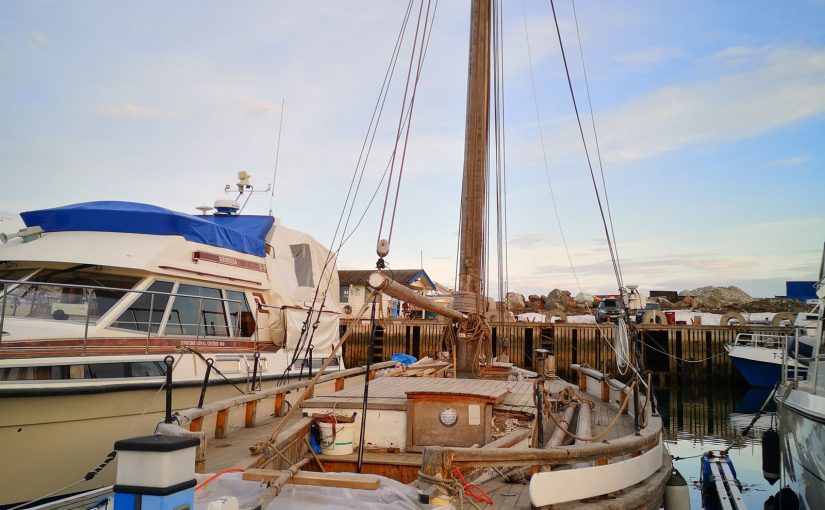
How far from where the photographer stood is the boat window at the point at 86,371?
8.21 m

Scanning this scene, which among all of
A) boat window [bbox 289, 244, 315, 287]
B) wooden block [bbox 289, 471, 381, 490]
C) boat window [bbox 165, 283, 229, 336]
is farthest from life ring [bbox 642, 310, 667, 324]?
wooden block [bbox 289, 471, 381, 490]

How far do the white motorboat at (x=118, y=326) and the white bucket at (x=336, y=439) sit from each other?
5.82 feet

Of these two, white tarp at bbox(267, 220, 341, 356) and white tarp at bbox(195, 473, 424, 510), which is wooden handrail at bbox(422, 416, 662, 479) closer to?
white tarp at bbox(195, 473, 424, 510)

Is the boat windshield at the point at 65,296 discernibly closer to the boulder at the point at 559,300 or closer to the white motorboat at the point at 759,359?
the white motorboat at the point at 759,359

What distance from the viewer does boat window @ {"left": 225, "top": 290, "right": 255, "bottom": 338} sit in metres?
13.5

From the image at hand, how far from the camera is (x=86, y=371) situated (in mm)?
9039

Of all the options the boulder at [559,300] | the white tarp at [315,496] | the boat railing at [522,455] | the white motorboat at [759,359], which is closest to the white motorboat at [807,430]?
the boat railing at [522,455]

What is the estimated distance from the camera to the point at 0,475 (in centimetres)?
776

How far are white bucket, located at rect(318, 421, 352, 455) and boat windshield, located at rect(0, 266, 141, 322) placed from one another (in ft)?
15.8

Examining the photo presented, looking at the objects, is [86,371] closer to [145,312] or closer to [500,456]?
[145,312]

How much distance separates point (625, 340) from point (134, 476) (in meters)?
8.48

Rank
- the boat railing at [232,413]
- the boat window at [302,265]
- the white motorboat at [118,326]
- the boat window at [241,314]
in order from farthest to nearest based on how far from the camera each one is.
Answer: the boat window at [302,265] < the boat window at [241,314] < the white motorboat at [118,326] < the boat railing at [232,413]

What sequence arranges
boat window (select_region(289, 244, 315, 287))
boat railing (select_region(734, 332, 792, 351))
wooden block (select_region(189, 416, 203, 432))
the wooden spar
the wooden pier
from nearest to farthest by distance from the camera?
the wooden spar
wooden block (select_region(189, 416, 203, 432))
boat window (select_region(289, 244, 315, 287))
boat railing (select_region(734, 332, 792, 351))
the wooden pier

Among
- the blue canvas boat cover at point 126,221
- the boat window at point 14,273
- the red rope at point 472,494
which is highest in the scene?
the blue canvas boat cover at point 126,221
